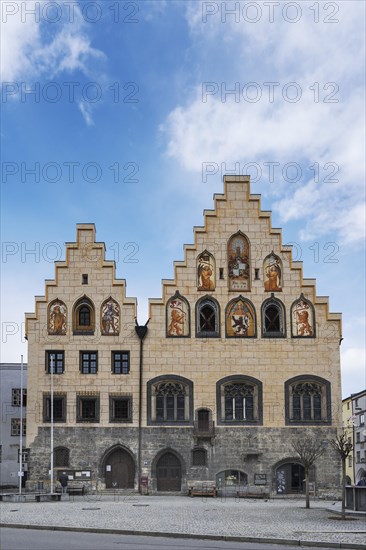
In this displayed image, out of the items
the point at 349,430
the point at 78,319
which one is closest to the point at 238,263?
the point at 78,319

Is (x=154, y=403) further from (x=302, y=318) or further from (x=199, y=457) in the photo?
(x=302, y=318)

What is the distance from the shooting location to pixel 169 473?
54.3 m

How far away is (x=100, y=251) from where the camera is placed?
57031 mm

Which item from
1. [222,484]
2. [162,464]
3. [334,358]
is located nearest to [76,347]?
[162,464]

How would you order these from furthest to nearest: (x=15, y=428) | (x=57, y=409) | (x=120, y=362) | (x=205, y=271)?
1. (x=15, y=428)
2. (x=205, y=271)
3. (x=120, y=362)
4. (x=57, y=409)

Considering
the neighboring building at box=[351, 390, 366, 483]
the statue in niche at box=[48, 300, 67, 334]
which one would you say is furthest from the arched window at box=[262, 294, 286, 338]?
the neighboring building at box=[351, 390, 366, 483]

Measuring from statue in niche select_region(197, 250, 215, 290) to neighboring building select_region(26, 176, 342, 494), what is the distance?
10 cm

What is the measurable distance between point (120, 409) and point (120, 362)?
10.2 feet

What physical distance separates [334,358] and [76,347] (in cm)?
1723

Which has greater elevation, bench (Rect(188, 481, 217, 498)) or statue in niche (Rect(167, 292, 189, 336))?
statue in niche (Rect(167, 292, 189, 336))

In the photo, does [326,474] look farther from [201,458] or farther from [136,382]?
[136,382]

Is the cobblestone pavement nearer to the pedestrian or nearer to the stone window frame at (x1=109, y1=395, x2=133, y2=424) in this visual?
the pedestrian

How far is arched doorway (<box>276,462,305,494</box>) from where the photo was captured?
2122 inches

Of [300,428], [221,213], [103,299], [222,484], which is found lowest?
[222,484]
